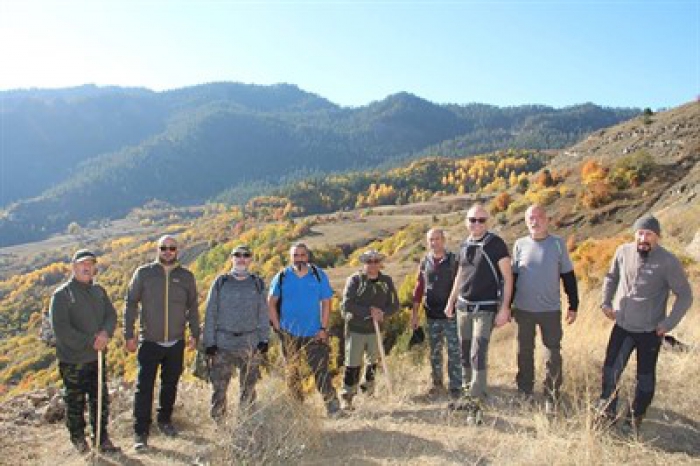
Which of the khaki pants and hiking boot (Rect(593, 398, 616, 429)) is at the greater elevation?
the khaki pants

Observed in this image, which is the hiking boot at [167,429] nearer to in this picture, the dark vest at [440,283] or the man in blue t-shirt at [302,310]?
the man in blue t-shirt at [302,310]

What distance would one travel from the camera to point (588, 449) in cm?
438

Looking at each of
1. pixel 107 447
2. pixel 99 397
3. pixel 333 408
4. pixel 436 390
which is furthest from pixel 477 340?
pixel 107 447

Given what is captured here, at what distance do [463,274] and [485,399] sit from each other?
1.43m

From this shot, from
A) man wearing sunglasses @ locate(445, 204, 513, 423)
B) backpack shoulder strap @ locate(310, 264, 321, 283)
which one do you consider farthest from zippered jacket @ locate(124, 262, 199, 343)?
man wearing sunglasses @ locate(445, 204, 513, 423)

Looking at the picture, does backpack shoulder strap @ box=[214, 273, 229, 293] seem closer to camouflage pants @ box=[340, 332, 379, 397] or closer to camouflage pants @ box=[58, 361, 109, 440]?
camouflage pants @ box=[58, 361, 109, 440]

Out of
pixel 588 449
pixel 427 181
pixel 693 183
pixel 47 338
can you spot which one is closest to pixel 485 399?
pixel 588 449

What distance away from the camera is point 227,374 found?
5957mm

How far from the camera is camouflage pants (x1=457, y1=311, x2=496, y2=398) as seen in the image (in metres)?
5.69

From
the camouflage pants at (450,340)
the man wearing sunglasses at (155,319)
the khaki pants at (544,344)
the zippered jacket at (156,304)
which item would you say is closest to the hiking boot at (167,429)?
the man wearing sunglasses at (155,319)

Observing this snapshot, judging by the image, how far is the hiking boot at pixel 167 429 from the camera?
6.24m

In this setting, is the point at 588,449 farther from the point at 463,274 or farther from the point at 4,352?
the point at 4,352

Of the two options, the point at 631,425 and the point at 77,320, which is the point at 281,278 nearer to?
the point at 77,320

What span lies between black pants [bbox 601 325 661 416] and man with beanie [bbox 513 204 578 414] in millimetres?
480
